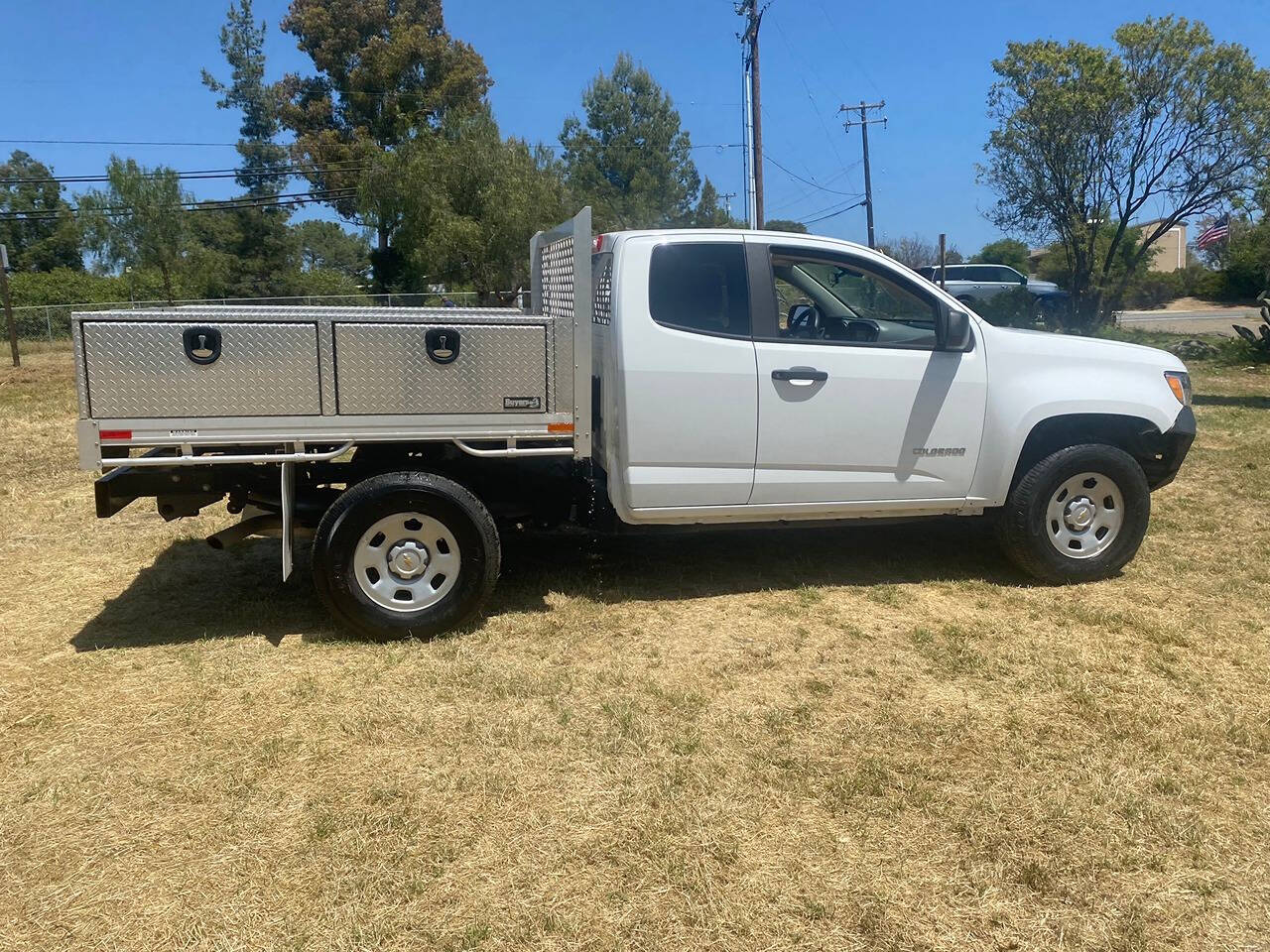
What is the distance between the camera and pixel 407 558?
189 inches

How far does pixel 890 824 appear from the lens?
3.29 metres

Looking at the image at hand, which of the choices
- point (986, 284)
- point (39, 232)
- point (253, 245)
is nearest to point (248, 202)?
point (253, 245)

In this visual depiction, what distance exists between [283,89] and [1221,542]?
146 ft

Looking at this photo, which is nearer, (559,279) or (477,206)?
(559,279)

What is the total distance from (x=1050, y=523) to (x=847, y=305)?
175 centimetres

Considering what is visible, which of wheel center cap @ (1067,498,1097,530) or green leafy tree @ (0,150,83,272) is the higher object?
green leafy tree @ (0,150,83,272)

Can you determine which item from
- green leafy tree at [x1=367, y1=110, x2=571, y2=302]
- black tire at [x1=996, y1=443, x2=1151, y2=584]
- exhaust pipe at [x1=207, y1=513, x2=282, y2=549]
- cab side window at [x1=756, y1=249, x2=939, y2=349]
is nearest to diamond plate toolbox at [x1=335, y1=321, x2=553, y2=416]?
exhaust pipe at [x1=207, y1=513, x2=282, y2=549]

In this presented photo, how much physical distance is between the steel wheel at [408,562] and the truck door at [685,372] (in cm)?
98

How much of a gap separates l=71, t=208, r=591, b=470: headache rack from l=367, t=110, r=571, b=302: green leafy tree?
20936 mm

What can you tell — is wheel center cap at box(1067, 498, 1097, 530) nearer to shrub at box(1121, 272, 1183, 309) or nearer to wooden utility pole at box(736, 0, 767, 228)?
wooden utility pole at box(736, 0, 767, 228)

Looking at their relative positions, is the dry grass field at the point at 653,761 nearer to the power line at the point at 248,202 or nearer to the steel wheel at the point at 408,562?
the steel wheel at the point at 408,562

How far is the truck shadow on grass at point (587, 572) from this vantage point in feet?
17.1

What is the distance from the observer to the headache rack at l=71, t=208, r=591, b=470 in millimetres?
4289

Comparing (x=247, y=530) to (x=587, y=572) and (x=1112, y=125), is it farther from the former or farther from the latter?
(x=1112, y=125)
